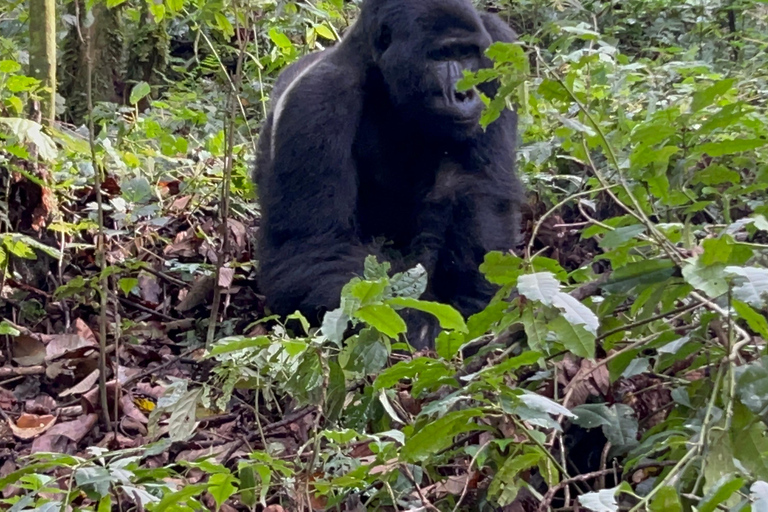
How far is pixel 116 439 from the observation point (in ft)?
8.95

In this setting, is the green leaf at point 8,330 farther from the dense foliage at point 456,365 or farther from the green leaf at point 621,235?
the green leaf at point 621,235

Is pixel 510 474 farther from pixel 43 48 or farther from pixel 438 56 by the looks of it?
pixel 43 48

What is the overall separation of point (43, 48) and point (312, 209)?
1330mm

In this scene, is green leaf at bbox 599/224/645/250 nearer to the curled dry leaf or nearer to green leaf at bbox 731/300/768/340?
green leaf at bbox 731/300/768/340

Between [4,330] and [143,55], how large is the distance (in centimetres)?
462

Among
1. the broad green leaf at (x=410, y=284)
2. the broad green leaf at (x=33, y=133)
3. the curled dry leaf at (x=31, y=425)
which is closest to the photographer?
the broad green leaf at (x=410, y=284)

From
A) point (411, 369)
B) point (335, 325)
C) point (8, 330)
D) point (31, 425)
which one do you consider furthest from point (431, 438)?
point (8, 330)

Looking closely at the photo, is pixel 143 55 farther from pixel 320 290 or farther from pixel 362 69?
pixel 320 290

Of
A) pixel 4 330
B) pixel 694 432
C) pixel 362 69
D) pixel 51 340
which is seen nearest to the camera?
pixel 694 432

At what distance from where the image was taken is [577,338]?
1.65 metres

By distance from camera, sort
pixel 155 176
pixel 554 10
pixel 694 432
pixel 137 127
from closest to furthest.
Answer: pixel 694 432
pixel 155 176
pixel 137 127
pixel 554 10

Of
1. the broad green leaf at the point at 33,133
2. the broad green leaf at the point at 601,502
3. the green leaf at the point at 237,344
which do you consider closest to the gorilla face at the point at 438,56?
the broad green leaf at the point at 33,133

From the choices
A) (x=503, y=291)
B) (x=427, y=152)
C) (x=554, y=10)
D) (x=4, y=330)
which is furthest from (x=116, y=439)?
(x=554, y=10)

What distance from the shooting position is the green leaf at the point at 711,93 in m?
1.91
